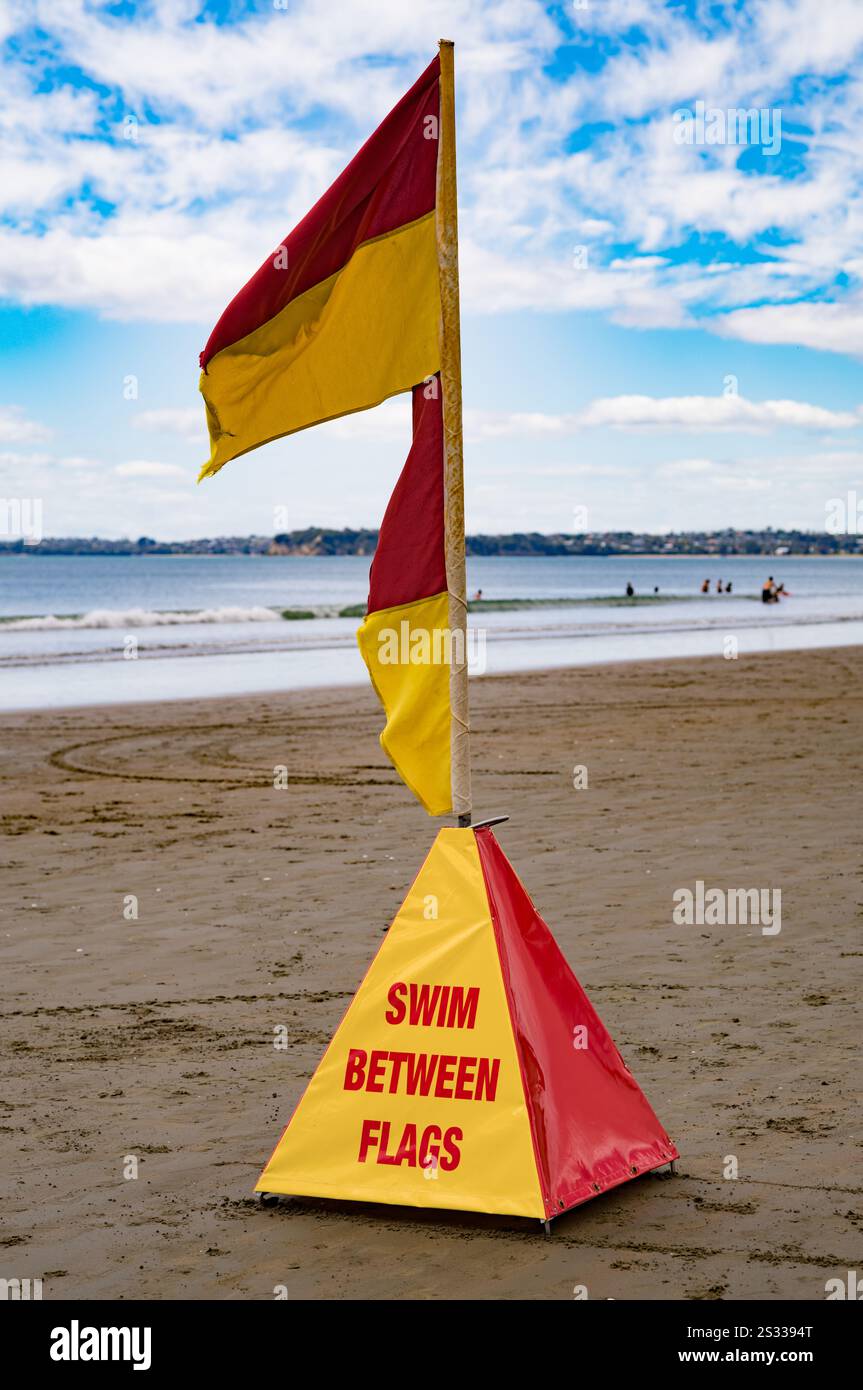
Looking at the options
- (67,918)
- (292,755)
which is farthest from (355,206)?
(292,755)

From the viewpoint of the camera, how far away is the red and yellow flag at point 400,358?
4559 mm

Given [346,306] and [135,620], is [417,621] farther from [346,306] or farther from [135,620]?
[135,620]

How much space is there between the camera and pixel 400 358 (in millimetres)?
4641

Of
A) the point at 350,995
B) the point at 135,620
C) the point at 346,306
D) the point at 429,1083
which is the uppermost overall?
the point at 346,306

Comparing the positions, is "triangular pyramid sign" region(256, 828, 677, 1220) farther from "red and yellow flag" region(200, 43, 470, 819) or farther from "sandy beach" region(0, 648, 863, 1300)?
"red and yellow flag" region(200, 43, 470, 819)

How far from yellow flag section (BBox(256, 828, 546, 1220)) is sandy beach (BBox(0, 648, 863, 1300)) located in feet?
0.40

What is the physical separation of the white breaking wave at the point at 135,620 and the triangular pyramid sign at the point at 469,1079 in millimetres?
43366

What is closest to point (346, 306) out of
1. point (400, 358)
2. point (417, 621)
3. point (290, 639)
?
A: point (400, 358)

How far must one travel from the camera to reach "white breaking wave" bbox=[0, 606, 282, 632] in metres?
48.4

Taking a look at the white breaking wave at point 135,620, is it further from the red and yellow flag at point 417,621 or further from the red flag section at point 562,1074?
the red flag section at point 562,1074

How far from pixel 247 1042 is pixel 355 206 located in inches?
135

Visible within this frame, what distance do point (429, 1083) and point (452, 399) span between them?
209cm

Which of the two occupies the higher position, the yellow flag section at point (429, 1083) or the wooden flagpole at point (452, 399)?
the wooden flagpole at point (452, 399)

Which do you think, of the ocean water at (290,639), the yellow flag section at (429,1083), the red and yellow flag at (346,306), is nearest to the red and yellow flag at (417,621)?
the red and yellow flag at (346,306)
